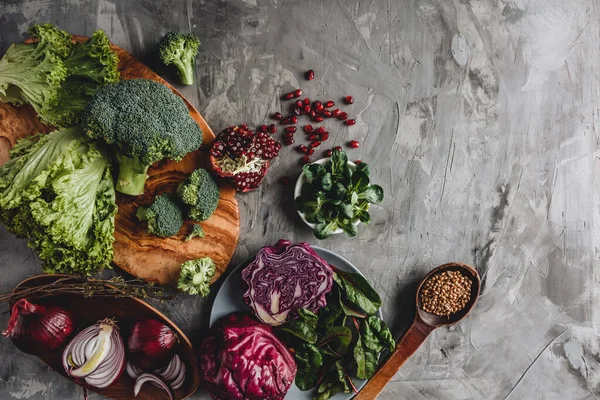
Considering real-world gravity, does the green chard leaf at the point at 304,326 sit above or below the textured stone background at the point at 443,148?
below

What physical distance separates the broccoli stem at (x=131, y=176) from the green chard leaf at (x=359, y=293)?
1.07 m

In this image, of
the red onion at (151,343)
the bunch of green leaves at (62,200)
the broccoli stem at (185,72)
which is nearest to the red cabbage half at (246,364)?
the red onion at (151,343)

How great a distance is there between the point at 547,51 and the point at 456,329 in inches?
65.3

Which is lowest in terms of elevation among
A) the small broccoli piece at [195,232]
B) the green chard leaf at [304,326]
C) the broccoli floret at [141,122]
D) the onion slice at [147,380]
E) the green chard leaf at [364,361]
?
the onion slice at [147,380]

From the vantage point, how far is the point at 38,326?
2.46 metres

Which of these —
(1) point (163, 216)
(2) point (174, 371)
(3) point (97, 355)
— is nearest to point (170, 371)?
(2) point (174, 371)

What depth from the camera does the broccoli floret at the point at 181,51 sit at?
2.53m

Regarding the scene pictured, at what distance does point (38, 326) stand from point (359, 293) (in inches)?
62.7

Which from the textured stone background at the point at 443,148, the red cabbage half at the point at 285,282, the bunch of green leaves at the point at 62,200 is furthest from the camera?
the textured stone background at the point at 443,148

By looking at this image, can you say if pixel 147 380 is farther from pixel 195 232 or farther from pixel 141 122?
pixel 141 122

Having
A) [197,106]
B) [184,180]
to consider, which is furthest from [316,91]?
[184,180]

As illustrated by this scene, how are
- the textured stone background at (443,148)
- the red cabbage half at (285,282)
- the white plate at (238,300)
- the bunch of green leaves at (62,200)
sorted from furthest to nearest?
the textured stone background at (443,148)
the white plate at (238,300)
the red cabbage half at (285,282)
the bunch of green leaves at (62,200)

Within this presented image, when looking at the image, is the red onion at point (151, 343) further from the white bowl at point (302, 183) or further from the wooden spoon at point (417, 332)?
the wooden spoon at point (417, 332)

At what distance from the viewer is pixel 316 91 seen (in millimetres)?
2760
